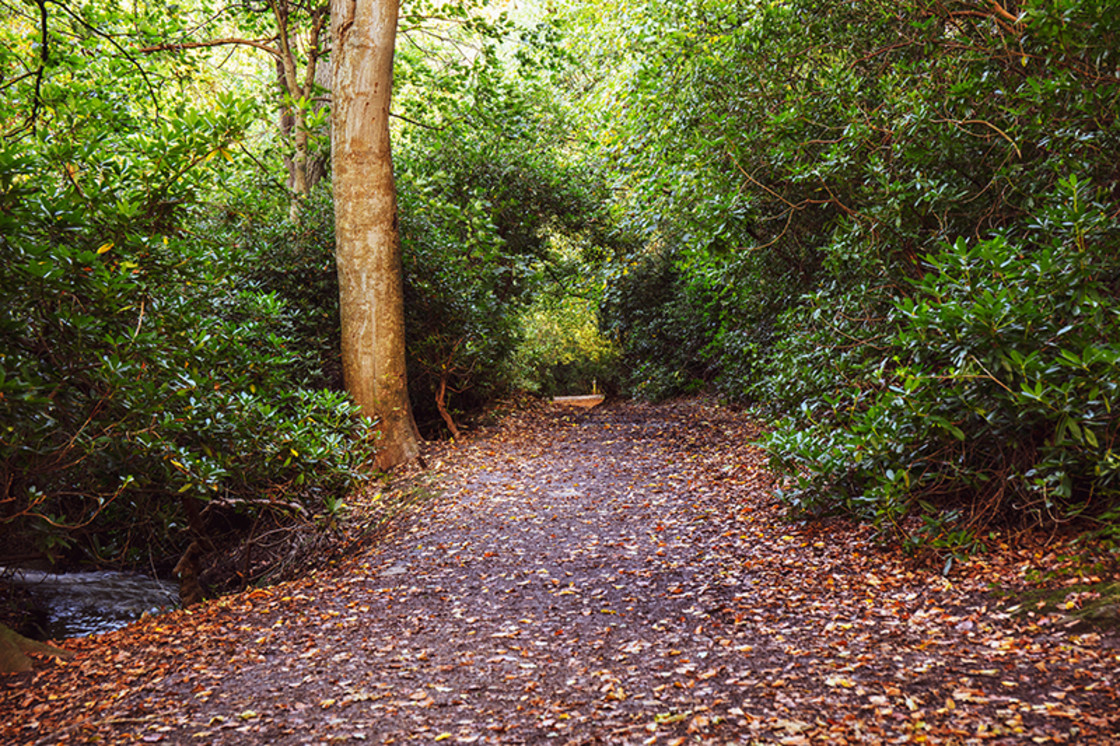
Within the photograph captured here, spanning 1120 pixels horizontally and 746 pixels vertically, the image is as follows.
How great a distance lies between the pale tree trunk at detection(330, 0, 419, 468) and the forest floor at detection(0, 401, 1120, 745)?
218 centimetres

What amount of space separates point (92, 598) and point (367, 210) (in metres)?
4.18

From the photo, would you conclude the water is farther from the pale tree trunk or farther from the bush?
the bush

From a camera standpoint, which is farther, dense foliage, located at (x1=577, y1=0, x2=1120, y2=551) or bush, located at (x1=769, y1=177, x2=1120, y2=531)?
dense foliage, located at (x1=577, y1=0, x2=1120, y2=551)

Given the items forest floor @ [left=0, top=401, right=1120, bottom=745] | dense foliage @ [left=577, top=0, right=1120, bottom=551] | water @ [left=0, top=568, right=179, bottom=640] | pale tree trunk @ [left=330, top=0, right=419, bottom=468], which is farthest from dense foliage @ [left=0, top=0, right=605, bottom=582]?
dense foliage @ [left=577, top=0, right=1120, bottom=551]

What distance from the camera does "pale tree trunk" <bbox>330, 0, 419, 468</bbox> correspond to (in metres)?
6.81

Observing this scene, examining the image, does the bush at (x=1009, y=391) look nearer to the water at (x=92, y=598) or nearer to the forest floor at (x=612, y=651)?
the forest floor at (x=612, y=651)

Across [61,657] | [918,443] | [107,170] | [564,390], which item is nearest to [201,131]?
[107,170]

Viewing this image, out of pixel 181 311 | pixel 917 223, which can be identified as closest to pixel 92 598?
pixel 181 311

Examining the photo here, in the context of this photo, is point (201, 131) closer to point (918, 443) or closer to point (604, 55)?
point (918, 443)

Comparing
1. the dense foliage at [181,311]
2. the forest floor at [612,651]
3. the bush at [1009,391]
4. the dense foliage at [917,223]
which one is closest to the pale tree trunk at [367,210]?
the dense foliage at [181,311]

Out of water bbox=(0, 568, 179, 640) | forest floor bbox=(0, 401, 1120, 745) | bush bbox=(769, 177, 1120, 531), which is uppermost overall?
bush bbox=(769, 177, 1120, 531)

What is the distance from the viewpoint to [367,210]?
685 centimetres

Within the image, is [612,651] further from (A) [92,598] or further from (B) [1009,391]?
(A) [92,598]

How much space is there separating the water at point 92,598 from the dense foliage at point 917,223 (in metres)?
5.22
